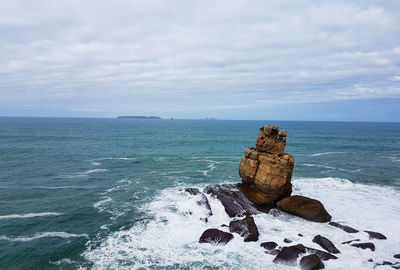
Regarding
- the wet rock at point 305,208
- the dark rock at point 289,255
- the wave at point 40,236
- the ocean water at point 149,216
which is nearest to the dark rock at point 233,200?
the ocean water at point 149,216

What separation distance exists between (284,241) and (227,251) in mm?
4662

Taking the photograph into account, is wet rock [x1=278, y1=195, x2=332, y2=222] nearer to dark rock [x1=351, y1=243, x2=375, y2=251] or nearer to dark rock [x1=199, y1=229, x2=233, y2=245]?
dark rock [x1=351, y1=243, x2=375, y2=251]

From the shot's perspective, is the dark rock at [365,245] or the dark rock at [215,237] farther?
the dark rock at [215,237]

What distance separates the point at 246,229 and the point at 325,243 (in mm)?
5899

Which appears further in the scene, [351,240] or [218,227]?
[218,227]

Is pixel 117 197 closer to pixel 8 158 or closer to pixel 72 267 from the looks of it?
pixel 72 267

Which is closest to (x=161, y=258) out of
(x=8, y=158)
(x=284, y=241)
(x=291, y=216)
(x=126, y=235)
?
(x=126, y=235)

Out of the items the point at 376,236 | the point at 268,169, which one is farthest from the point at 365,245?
the point at 268,169

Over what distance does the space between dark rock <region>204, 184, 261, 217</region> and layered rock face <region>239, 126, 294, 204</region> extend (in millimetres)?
1067

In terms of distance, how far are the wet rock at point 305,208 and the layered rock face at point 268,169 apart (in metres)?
1.39

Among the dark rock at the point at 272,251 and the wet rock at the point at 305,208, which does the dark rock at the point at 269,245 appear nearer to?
the dark rock at the point at 272,251

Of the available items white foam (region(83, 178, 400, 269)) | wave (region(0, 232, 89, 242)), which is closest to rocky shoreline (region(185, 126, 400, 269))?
white foam (region(83, 178, 400, 269))

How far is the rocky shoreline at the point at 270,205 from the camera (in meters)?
17.1

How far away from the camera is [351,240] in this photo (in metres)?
19.1
